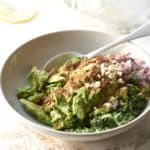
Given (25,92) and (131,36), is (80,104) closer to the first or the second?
(25,92)

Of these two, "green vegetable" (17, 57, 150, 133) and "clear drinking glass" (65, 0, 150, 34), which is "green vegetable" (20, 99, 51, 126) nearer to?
"green vegetable" (17, 57, 150, 133)

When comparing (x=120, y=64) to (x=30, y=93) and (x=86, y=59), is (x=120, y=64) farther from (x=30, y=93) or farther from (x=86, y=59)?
(x=30, y=93)

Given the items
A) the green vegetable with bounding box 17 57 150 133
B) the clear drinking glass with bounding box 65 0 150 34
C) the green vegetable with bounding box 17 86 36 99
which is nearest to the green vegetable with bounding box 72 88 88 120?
the green vegetable with bounding box 17 57 150 133

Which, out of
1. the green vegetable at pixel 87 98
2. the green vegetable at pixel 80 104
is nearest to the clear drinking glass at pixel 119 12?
the green vegetable at pixel 87 98

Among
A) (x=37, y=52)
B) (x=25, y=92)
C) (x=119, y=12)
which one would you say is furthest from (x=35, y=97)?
(x=119, y=12)

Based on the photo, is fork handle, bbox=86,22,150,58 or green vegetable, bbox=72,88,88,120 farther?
fork handle, bbox=86,22,150,58

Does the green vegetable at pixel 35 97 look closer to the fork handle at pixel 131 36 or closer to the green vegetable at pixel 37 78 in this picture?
the green vegetable at pixel 37 78

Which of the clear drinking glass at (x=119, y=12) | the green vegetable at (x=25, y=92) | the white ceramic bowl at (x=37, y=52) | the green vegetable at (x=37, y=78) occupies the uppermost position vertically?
the clear drinking glass at (x=119, y=12)

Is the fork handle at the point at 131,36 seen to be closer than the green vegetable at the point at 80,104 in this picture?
No

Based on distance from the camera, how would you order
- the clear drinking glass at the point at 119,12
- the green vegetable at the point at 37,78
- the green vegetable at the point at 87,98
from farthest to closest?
the clear drinking glass at the point at 119,12, the green vegetable at the point at 37,78, the green vegetable at the point at 87,98

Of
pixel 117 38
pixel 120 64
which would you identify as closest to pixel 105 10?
pixel 117 38

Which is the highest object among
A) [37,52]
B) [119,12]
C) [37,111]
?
[119,12]
